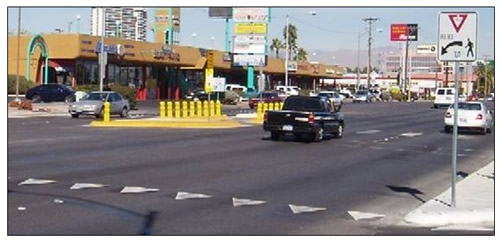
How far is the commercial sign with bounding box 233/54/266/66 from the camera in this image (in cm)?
7650

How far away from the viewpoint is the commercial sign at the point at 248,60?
3012 inches

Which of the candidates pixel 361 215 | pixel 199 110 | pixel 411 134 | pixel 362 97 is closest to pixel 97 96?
pixel 199 110

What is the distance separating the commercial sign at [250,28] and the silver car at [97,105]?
27.4m

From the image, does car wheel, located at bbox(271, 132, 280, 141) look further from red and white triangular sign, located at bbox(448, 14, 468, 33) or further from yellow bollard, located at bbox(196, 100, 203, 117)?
red and white triangular sign, located at bbox(448, 14, 468, 33)

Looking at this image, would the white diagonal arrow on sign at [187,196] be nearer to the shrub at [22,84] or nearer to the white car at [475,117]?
the white car at [475,117]

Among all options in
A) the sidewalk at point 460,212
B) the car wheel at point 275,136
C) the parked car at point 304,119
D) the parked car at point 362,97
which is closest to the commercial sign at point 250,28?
the parked car at point 362,97

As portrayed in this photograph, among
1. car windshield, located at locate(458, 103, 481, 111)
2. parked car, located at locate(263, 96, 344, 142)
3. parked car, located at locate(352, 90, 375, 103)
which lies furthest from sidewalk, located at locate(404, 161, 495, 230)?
parked car, located at locate(352, 90, 375, 103)

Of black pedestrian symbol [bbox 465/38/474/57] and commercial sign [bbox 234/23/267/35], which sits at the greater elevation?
commercial sign [bbox 234/23/267/35]

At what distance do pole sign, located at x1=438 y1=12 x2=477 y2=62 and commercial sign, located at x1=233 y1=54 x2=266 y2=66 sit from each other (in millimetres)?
64005

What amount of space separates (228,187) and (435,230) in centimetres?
520

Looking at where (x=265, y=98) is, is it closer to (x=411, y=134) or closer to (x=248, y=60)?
(x=248, y=60)

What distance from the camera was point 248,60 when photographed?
78.1m
